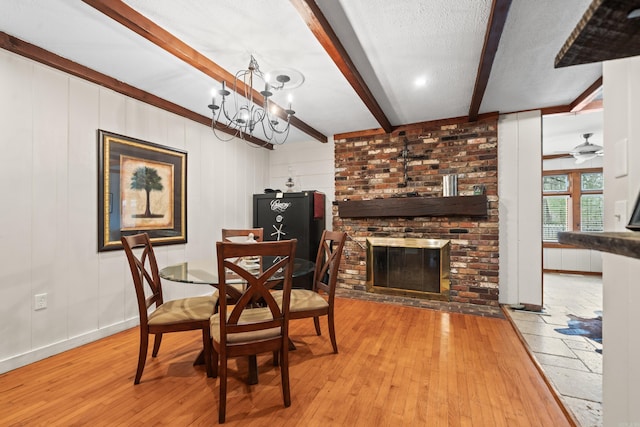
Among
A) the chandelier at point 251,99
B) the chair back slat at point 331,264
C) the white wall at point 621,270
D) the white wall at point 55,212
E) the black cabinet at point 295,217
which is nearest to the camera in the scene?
the white wall at point 621,270

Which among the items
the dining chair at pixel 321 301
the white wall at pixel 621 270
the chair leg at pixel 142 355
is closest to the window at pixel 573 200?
the dining chair at pixel 321 301

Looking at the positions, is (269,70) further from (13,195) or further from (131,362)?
(131,362)

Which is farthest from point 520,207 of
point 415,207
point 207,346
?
point 207,346

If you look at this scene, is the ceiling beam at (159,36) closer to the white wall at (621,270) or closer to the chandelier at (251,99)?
the chandelier at (251,99)

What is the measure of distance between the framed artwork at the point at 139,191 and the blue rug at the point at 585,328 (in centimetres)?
412

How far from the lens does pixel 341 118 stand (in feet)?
12.0

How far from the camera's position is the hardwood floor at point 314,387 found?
62.4 inches

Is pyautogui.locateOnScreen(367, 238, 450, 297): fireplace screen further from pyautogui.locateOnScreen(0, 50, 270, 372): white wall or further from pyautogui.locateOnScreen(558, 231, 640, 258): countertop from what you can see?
pyautogui.locateOnScreen(558, 231, 640, 258): countertop

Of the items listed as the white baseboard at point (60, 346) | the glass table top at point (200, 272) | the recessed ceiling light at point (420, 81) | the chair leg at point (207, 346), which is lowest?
the white baseboard at point (60, 346)

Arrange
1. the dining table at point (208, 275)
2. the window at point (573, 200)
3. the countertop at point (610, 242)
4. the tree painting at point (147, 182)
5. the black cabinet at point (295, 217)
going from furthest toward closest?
the window at point (573, 200)
the black cabinet at point (295, 217)
the tree painting at point (147, 182)
the dining table at point (208, 275)
the countertop at point (610, 242)

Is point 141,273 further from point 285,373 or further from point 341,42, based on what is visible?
point 341,42

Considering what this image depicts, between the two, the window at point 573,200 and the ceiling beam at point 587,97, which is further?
the window at point 573,200

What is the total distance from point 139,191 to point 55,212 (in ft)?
2.25

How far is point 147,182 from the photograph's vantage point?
2930 mm
